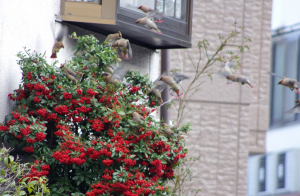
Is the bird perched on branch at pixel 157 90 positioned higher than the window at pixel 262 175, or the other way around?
the bird perched on branch at pixel 157 90

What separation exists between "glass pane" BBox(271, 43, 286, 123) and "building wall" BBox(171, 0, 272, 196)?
183 millimetres

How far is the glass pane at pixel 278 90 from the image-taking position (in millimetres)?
10133

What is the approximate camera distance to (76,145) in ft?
12.0

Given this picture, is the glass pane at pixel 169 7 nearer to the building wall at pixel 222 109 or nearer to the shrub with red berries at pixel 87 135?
the shrub with red berries at pixel 87 135

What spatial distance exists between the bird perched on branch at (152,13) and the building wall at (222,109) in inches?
180

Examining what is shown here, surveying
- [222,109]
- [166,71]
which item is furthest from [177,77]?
[222,109]

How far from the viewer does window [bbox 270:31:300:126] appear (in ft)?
33.1

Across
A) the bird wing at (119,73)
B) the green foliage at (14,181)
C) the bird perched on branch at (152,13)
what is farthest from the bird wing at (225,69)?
the green foliage at (14,181)

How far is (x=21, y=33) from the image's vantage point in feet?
14.0

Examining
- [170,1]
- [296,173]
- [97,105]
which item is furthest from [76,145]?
[296,173]

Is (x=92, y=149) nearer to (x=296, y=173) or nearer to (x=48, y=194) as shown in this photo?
(x=48, y=194)

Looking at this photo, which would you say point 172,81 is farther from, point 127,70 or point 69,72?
point 69,72

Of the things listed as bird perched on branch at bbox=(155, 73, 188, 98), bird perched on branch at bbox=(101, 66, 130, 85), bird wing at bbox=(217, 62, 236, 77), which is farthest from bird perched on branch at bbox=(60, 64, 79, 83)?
bird wing at bbox=(217, 62, 236, 77)

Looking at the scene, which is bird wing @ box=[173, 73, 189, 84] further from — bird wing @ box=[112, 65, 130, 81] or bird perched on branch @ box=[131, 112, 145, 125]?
bird perched on branch @ box=[131, 112, 145, 125]
